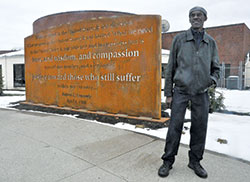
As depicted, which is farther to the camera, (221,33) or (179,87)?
(221,33)

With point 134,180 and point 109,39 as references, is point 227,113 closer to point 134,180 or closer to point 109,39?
point 109,39

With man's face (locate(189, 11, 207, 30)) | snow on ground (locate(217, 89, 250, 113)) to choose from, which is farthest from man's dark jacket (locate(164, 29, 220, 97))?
snow on ground (locate(217, 89, 250, 113))

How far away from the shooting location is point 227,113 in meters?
6.42

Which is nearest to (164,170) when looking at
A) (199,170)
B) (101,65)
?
(199,170)

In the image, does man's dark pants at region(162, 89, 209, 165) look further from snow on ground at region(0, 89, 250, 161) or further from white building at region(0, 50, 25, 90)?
white building at region(0, 50, 25, 90)

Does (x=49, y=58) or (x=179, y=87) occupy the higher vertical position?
(x=49, y=58)

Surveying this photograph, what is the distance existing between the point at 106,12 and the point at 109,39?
484 inches

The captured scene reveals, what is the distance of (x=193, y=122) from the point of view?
274cm

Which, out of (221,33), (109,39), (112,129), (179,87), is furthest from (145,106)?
(221,33)

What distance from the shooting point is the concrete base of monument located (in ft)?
16.3

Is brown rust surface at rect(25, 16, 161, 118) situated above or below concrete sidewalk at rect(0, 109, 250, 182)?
above

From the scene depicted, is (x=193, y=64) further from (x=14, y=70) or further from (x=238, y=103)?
(x=14, y=70)

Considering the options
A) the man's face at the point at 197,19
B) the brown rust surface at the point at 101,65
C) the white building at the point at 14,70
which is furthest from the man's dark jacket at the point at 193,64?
the white building at the point at 14,70

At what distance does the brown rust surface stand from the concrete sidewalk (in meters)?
1.20
